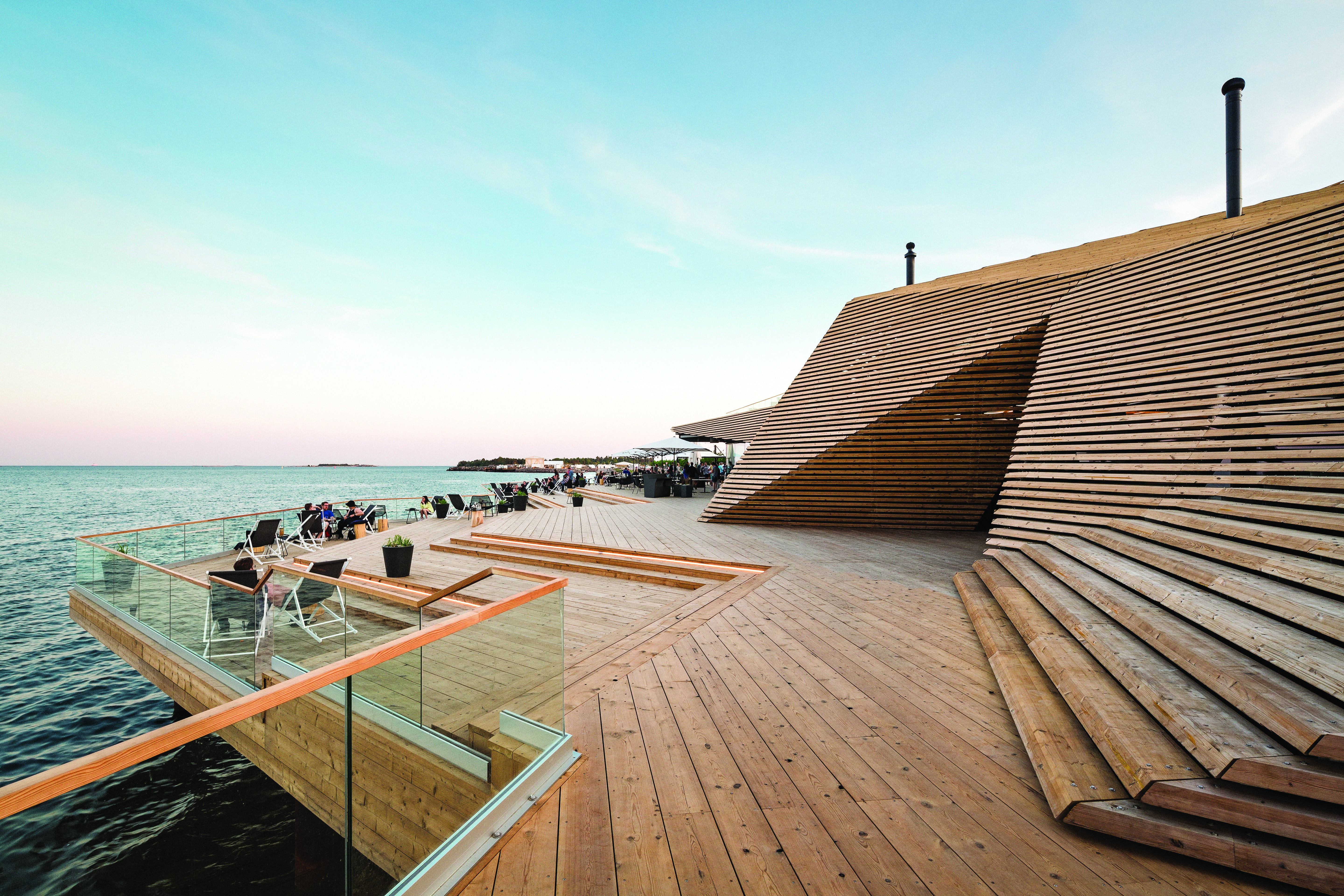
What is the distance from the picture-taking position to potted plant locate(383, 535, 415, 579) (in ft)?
25.2

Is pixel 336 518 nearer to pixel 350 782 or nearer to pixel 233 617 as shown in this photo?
pixel 233 617

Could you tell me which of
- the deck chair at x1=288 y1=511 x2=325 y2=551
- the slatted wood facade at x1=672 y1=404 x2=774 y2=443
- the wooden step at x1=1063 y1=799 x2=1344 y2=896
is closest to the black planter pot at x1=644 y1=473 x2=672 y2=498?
the slatted wood facade at x1=672 y1=404 x2=774 y2=443

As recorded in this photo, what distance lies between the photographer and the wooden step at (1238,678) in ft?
6.33

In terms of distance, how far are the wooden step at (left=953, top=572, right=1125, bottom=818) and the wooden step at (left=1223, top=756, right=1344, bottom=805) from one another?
40cm

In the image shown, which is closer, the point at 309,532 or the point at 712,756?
the point at 712,756

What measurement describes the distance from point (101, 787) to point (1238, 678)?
499 cm

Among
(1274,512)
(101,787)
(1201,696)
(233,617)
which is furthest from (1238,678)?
(233,617)

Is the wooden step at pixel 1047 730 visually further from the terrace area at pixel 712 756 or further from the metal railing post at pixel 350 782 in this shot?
the metal railing post at pixel 350 782

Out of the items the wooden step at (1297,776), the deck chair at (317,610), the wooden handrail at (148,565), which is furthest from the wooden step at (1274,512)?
the wooden handrail at (148,565)

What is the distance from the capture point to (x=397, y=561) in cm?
772

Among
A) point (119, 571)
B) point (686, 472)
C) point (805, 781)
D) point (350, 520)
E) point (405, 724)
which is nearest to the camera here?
point (405, 724)

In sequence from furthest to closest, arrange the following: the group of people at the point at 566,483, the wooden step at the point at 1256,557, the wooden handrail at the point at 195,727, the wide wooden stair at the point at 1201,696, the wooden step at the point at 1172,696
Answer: the group of people at the point at 566,483 → the wooden step at the point at 1256,557 → the wooden step at the point at 1172,696 → the wide wooden stair at the point at 1201,696 → the wooden handrail at the point at 195,727

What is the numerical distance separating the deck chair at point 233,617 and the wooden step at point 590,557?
3.76 meters

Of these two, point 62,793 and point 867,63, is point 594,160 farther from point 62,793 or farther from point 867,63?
point 62,793
